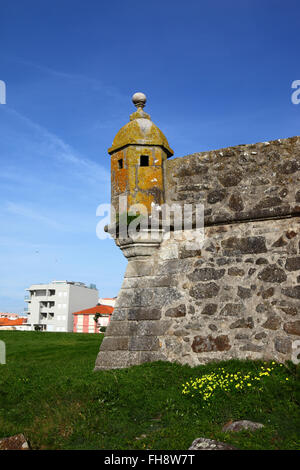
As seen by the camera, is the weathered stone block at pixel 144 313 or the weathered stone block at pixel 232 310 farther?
the weathered stone block at pixel 144 313

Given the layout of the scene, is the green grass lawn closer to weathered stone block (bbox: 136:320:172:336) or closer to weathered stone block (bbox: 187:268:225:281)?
weathered stone block (bbox: 136:320:172:336)

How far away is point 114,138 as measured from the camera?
801cm

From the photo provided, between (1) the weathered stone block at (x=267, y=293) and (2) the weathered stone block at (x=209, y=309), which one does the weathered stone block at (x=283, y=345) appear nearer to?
(1) the weathered stone block at (x=267, y=293)

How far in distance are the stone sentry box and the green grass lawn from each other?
473 millimetres

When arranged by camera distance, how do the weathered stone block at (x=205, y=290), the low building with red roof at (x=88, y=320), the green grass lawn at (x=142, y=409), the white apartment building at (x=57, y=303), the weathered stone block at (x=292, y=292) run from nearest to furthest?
the green grass lawn at (x=142, y=409), the weathered stone block at (x=292, y=292), the weathered stone block at (x=205, y=290), the low building with red roof at (x=88, y=320), the white apartment building at (x=57, y=303)

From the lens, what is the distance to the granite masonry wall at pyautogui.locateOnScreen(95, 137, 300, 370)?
6223mm

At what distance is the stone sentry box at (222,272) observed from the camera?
6223mm

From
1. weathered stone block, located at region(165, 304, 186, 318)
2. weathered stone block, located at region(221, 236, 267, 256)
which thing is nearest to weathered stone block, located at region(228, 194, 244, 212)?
weathered stone block, located at region(221, 236, 267, 256)

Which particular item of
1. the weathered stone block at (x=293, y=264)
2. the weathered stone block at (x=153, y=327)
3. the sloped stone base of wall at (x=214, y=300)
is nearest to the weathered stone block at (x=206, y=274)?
the sloped stone base of wall at (x=214, y=300)

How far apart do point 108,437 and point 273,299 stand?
3303 millimetres

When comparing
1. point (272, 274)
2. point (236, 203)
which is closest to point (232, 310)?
point (272, 274)

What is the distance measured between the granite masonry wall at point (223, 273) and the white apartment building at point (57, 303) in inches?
2546

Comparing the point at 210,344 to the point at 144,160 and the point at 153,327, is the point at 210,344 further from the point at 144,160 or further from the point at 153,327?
the point at 144,160
